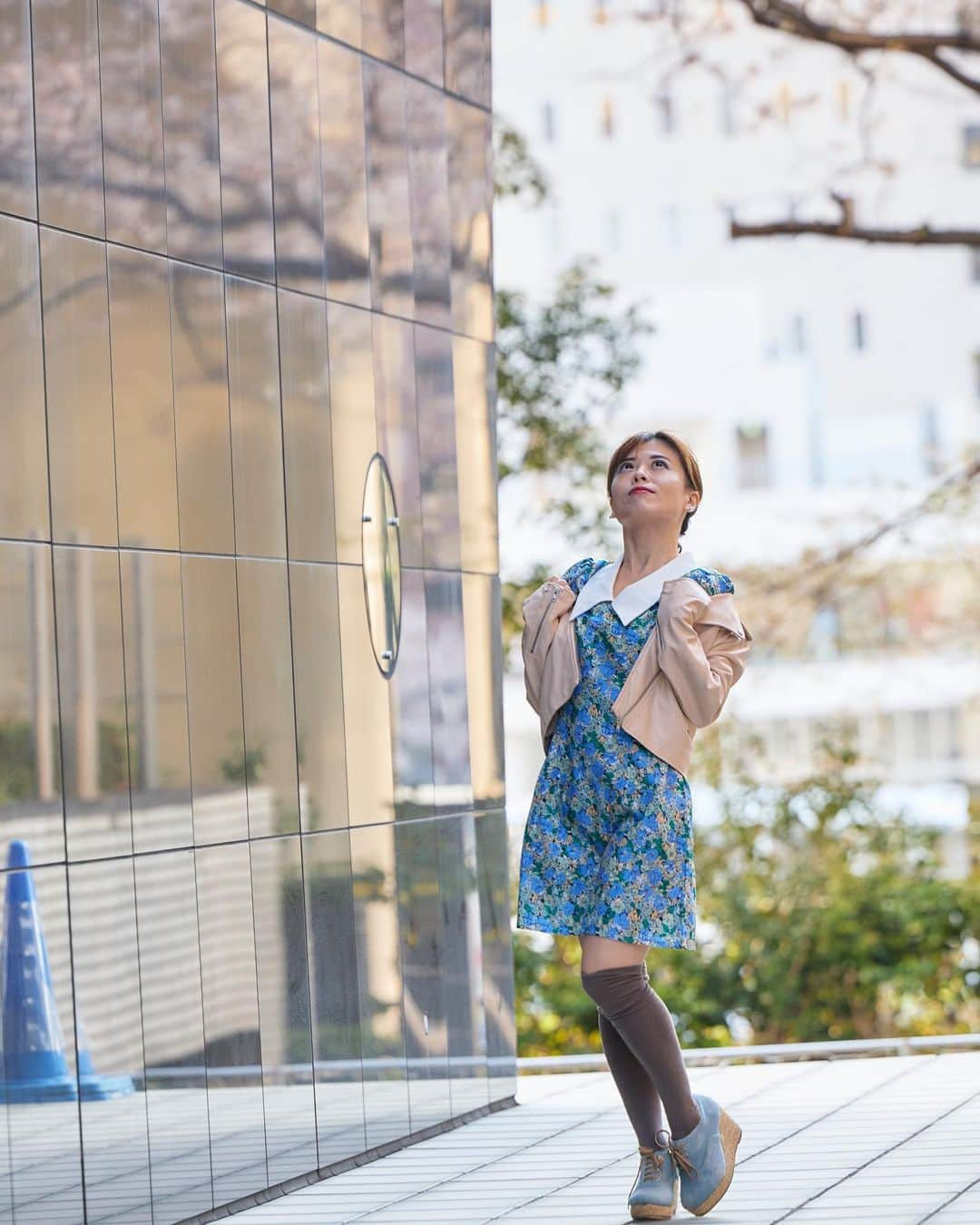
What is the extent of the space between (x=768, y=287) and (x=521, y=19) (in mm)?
5903

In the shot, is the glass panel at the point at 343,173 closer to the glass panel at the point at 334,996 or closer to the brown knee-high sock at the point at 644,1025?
the glass panel at the point at 334,996

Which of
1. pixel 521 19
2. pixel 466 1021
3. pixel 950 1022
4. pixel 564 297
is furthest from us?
pixel 521 19

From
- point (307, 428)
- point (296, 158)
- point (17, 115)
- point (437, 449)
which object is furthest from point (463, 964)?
point (17, 115)

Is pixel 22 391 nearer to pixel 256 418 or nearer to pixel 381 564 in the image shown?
pixel 256 418

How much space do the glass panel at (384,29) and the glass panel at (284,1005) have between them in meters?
2.47

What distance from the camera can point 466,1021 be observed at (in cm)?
670

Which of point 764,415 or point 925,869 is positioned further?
point 764,415

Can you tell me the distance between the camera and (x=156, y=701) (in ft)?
16.7

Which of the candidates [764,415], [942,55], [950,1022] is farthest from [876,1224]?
[764,415]

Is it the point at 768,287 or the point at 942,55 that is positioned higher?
the point at 768,287

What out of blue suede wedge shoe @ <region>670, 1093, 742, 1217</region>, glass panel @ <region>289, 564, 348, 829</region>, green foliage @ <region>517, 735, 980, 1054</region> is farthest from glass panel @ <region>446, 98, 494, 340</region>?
green foliage @ <region>517, 735, 980, 1054</region>

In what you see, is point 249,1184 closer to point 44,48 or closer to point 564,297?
point 44,48

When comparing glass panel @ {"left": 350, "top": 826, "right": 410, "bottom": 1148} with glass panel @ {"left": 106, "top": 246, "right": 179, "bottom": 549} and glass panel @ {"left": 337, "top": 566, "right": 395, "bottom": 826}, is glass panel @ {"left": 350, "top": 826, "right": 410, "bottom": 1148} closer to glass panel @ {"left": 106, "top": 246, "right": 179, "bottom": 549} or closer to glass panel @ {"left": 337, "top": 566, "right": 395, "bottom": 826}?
glass panel @ {"left": 337, "top": 566, "right": 395, "bottom": 826}

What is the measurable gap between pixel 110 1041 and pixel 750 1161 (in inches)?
69.3
